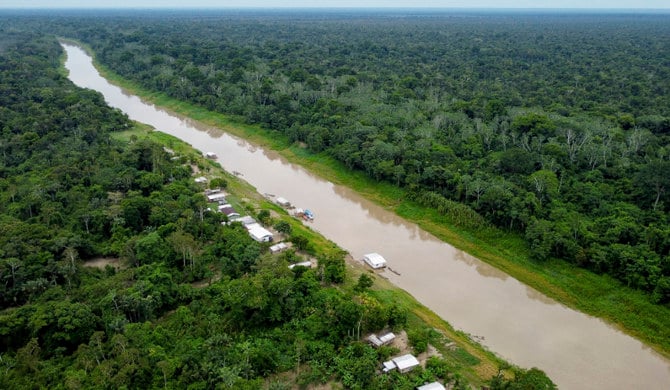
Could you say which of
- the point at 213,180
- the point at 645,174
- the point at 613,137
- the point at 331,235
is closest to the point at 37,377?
the point at 331,235

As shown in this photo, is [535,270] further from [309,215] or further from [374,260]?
[309,215]

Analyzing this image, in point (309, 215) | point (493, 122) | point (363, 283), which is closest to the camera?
point (363, 283)

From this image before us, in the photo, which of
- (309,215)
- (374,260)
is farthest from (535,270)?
(309,215)

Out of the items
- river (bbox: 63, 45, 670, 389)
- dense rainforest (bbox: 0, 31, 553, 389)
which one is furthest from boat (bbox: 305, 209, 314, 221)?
dense rainforest (bbox: 0, 31, 553, 389)

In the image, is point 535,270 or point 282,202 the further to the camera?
point 282,202

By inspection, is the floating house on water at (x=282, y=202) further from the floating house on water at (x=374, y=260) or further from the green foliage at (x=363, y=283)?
the green foliage at (x=363, y=283)

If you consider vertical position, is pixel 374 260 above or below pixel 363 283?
below

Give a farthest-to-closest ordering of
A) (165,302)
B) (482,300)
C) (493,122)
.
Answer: (493,122)
(482,300)
(165,302)
